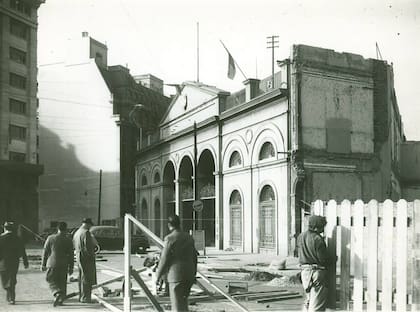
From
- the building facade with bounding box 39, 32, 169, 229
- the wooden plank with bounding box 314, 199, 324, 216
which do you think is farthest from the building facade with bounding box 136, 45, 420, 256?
the building facade with bounding box 39, 32, 169, 229

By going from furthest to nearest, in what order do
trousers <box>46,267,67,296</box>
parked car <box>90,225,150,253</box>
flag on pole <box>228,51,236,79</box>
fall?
flag on pole <box>228,51,236,79</box> → parked car <box>90,225,150,253</box> → trousers <box>46,267,67,296</box>

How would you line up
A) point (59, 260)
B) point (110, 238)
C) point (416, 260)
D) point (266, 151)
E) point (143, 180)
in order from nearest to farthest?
point (416, 260) → point (59, 260) → point (266, 151) → point (110, 238) → point (143, 180)

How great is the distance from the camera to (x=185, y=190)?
3575 centimetres

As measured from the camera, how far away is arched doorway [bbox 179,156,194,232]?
117ft

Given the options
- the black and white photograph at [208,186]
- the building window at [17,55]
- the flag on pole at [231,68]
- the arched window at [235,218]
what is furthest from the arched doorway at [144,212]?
the flag on pole at [231,68]

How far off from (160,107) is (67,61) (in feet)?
36.6

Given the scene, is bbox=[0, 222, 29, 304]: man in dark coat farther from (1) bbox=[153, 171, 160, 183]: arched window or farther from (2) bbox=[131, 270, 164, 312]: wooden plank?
(1) bbox=[153, 171, 160, 183]: arched window

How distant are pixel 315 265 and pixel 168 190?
108ft

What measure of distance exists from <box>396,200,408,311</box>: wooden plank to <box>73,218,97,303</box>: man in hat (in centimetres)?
609

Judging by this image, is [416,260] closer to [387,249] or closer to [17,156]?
[387,249]

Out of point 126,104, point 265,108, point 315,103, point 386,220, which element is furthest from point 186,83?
point 386,220

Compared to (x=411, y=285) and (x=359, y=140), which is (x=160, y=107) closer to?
(x=359, y=140)

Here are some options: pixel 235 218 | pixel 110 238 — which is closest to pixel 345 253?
pixel 235 218

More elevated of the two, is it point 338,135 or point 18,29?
point 18,29
